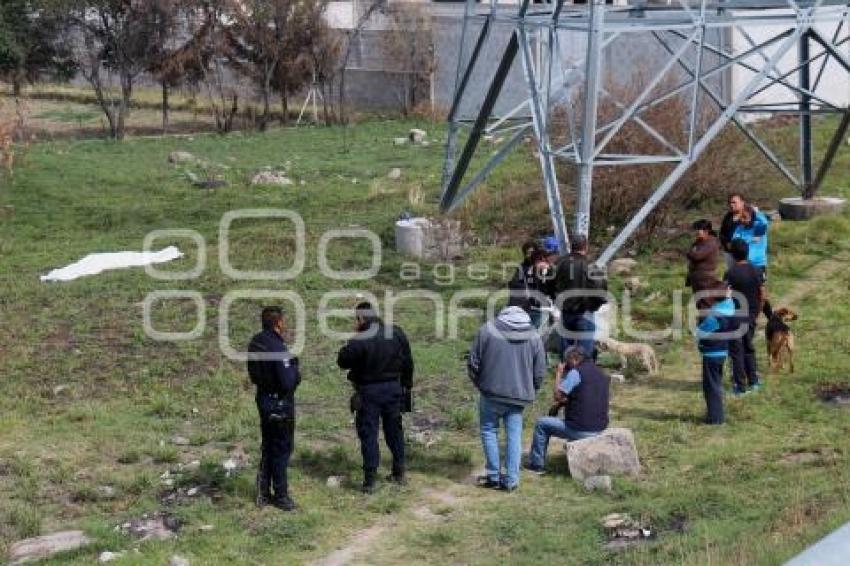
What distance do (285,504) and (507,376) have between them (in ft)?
6.01

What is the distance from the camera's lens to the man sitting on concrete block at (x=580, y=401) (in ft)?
33.7

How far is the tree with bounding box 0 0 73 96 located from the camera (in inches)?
1366

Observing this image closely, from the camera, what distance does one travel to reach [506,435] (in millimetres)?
10094

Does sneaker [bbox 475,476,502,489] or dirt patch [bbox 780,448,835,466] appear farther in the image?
dirt patch [bbox 780,448,835,466]

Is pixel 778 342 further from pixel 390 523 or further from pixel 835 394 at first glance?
pixel 390 523

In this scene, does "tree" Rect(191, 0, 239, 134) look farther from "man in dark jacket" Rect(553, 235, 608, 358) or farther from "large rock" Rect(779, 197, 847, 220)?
"man in dark jacket" Rect(553, 235, 608, 358)

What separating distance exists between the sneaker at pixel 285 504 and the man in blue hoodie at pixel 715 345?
3722mm

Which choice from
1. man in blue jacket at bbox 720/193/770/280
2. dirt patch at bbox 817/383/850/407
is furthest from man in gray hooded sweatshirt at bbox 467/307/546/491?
man in blue jacket at bbox 720/193/770/280

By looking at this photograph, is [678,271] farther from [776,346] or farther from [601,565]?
[601,565]

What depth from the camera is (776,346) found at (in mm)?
12578

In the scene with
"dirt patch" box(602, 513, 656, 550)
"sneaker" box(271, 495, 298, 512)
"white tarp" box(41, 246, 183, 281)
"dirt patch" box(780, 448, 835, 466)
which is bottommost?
"sneaker" box(271, 495, 298, 512)

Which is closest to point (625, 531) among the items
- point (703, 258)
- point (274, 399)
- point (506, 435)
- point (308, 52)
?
point (506, 435)

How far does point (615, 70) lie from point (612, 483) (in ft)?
69.6

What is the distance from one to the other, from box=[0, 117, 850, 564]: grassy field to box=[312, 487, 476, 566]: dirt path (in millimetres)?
21
